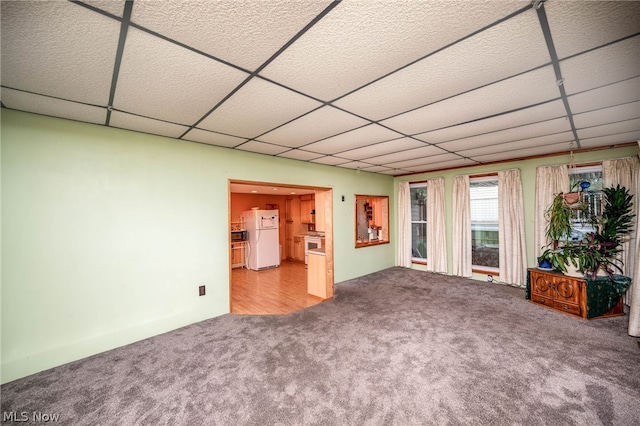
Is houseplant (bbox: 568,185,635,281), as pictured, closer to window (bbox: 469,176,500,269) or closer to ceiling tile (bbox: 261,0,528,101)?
window (bbox: 469,176,500,269)

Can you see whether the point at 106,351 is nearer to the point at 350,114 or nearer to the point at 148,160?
the point at 148,160

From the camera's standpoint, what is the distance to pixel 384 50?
1446 millimetres

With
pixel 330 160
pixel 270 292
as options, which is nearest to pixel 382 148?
pixel 330 160

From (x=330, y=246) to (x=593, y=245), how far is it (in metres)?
3.97

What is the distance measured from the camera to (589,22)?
4.13ft

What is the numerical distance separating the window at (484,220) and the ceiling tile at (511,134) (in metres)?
2.00

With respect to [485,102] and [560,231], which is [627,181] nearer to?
[560,231]

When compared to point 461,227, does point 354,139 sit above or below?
above

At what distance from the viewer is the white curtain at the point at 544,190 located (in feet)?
14.2

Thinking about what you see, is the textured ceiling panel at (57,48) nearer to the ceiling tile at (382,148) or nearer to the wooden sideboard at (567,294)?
the ceiling tile at (382,148)

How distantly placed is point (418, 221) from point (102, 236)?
6.42 m

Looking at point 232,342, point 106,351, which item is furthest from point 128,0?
point 106,351

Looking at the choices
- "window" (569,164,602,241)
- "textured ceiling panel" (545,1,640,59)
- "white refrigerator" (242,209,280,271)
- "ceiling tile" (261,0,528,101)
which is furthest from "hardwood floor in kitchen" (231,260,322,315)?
"window" (569,164,602,241)

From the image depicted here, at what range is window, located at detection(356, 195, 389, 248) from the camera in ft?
21.5
